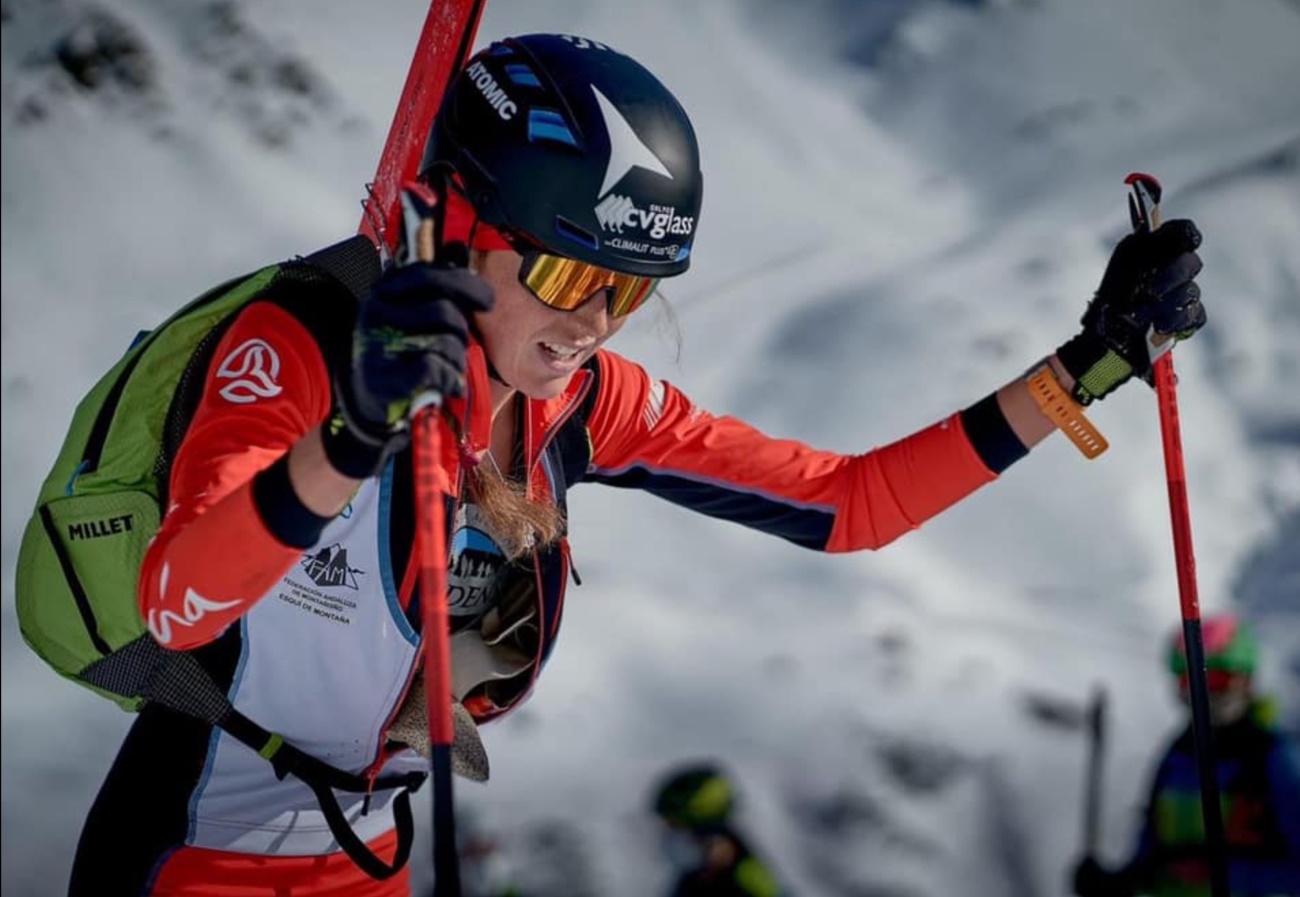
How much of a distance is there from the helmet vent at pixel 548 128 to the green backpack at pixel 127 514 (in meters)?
0.29

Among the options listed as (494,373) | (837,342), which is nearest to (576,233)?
(494,373)

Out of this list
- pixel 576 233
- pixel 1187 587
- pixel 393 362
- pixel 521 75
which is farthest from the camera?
pixel 1187 587

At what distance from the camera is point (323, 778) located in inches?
89.8

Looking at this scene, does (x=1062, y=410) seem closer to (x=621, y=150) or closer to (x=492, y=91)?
(x=621, y=150)

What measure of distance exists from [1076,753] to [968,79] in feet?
9.46

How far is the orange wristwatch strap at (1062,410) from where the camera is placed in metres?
2.64

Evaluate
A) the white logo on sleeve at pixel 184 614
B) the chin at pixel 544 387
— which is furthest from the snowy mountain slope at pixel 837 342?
the white logo on sleeve at pixel 184 614

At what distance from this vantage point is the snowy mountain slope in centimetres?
506

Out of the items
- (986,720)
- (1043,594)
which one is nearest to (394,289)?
(986,720)

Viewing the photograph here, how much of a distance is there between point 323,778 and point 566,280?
2.67 feet

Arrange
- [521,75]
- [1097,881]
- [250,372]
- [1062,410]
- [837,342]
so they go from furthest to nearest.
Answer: [837,342]
[1097,881]
[1062,410]
[521,75]
[250,372]

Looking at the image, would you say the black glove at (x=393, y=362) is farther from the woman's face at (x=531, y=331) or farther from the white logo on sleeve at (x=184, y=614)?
the woman's face at (x=531, y=331)

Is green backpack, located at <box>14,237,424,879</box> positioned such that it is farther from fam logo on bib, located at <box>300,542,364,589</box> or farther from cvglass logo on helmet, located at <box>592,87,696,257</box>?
cvglass logo on helmet, located at <box>592,87,696,257</box>

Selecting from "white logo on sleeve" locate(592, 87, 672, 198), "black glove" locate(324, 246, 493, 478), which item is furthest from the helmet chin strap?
"black glove" locate(324, 246, 493, 478)
